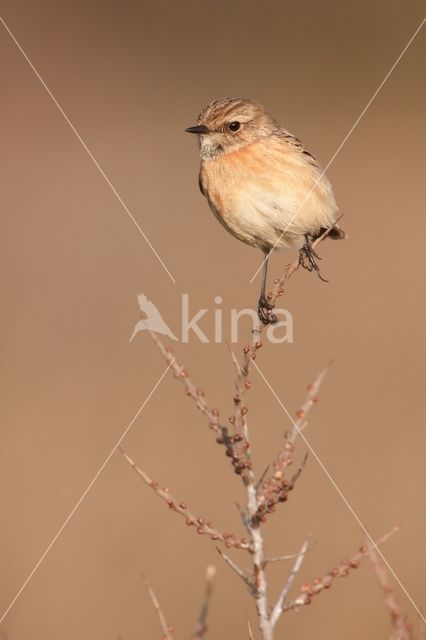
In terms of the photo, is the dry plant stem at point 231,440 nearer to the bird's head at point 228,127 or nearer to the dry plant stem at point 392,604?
the dry plant stem at point 392,604

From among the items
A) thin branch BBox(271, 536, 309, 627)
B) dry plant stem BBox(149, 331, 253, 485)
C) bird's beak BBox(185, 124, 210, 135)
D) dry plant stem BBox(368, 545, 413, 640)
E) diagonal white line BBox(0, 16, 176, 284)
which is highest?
bird's beak BBox(185, 124, 210, 135)

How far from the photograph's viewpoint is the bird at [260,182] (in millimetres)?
5344

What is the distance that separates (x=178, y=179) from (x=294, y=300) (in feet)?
11.7

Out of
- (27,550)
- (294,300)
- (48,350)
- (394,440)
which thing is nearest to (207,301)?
(294,300)

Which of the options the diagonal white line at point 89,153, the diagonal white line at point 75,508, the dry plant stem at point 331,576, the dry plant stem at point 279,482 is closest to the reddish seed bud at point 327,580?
the dry plant stem at point 331,576

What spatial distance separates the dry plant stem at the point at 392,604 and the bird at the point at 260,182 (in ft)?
9.61

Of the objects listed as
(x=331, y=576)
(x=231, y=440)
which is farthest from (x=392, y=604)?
(x=231, y=440)

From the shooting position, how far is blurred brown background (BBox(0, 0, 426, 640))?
6551mm

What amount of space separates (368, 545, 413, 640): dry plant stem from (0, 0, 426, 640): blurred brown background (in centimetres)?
229

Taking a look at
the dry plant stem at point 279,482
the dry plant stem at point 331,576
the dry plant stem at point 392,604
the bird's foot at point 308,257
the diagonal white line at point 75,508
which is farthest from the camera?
the diagonal white line at point 75,508

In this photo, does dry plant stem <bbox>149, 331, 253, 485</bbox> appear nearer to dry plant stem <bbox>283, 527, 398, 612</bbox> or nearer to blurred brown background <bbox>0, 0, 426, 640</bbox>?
dry plant stem <bbox>283, 527, 398, 612</bbox>

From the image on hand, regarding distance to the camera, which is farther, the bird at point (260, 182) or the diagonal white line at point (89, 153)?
the diagonal white line at point (89, 153)

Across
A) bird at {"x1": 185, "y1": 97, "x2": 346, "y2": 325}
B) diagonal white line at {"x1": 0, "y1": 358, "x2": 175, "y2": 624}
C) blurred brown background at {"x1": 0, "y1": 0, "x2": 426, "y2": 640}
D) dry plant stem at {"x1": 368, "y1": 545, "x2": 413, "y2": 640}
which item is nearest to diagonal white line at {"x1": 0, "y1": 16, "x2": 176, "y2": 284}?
blurred brown background at {"x1": 0, "y1": 0, "x2": 426, "y2": 640}

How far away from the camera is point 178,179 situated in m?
12.2
